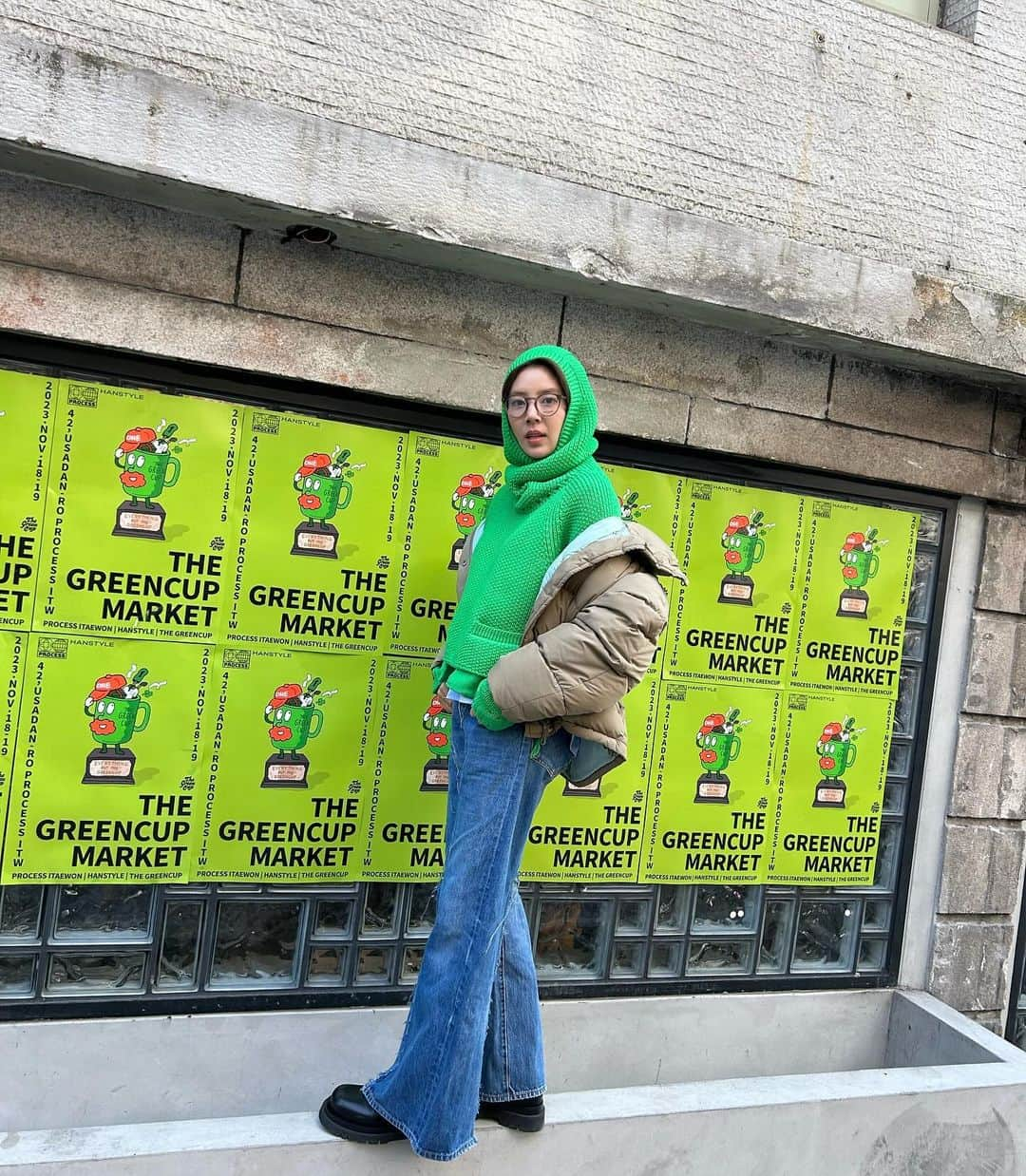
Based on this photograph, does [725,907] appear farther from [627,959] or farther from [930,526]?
[930,526]

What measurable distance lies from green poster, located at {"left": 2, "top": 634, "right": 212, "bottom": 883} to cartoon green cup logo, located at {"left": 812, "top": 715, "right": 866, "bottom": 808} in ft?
7.77

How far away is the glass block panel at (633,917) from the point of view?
4125 mm

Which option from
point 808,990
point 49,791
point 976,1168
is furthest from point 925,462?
point 49,791

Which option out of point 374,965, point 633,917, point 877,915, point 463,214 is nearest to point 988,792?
point 877,915

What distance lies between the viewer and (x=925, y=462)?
4312 mm

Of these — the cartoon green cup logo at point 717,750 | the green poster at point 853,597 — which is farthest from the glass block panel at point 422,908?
the green poster at point 853,597

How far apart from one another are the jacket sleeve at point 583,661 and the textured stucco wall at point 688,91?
1668 millimetres

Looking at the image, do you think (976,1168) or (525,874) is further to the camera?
(525,874)

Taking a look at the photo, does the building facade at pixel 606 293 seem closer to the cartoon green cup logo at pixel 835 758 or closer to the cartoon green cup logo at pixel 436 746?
the cartoon green cup logo at pixel 835 758

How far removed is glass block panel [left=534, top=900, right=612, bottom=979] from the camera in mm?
4027

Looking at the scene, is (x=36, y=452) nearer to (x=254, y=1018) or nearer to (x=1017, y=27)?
(x=254, y=1018)

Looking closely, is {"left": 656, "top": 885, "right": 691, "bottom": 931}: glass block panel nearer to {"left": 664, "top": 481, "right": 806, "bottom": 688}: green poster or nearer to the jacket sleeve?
{"left": 664, "top": 481, "right": 806, "bottom": 688}: green poster

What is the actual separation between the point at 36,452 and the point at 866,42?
326 centimetres

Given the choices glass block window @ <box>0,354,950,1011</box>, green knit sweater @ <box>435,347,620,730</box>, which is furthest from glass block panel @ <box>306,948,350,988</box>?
green knit sweater @ <box>435,347,620,730</box>
